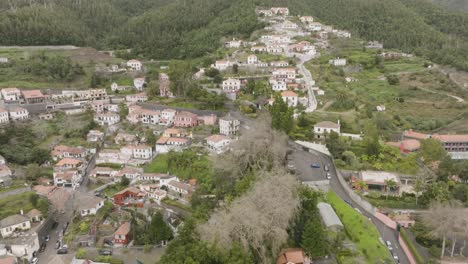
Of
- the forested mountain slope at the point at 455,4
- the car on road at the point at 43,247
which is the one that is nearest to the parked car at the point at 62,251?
the car on road at the point at 43,247

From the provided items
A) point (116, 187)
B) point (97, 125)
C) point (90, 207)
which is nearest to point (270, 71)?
point (97, 125)

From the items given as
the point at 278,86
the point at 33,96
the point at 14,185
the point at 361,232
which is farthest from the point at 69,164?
the point at 361,232

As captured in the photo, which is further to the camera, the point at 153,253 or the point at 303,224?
the point at 153,253

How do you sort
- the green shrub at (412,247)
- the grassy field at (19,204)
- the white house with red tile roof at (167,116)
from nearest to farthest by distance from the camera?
1. the green shrub at (412,247)
2. the grassy field at (19,204)
3. the white house with red tile roof at (167,116)

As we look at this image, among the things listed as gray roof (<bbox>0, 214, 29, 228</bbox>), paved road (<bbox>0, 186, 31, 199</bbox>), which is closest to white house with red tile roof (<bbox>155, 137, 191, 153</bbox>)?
paved road (<bbox>0, 186, 31, 199</bbox>)

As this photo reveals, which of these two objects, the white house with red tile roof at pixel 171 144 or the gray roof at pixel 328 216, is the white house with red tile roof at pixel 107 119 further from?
the gray roof at pixel 328 216

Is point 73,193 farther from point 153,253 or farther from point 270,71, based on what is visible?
point 270,71
